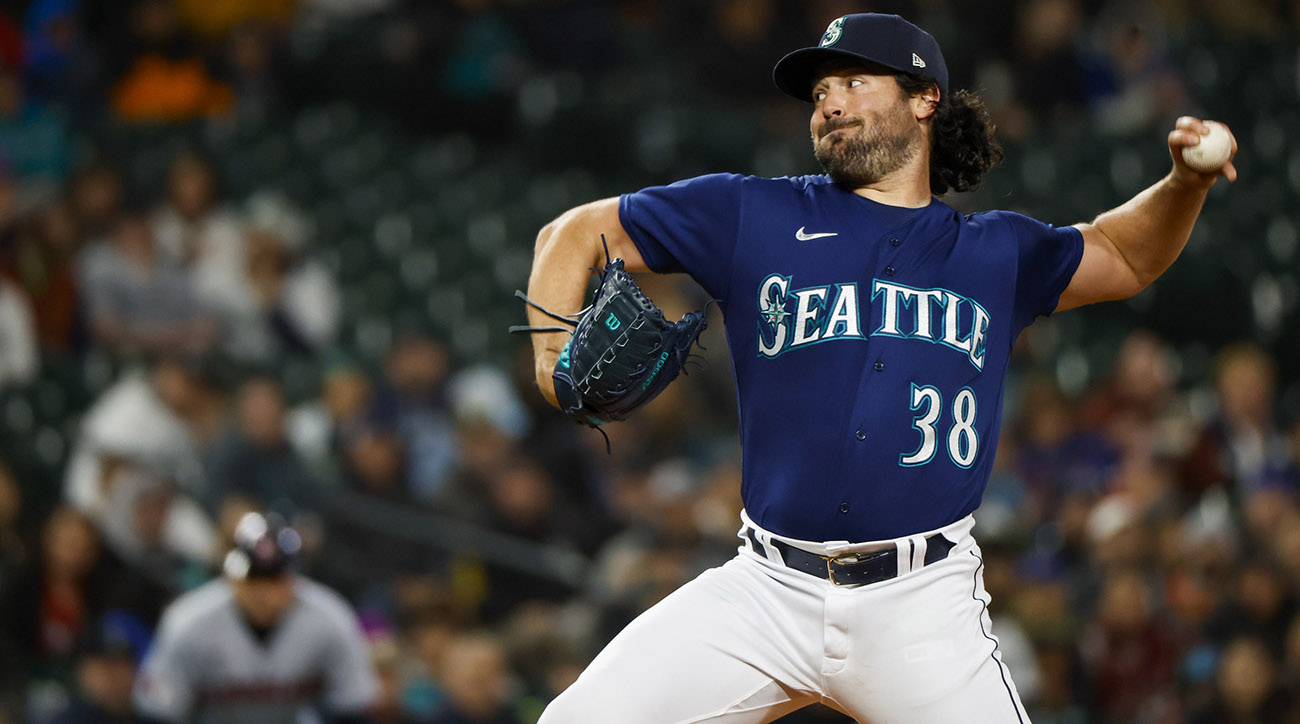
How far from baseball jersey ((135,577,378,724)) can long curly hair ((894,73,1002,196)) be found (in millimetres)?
2986

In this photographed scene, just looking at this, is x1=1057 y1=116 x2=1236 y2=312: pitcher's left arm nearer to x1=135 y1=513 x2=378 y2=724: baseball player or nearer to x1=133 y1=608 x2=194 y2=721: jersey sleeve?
x1=135 y1=513 x2=378 y2=724: baseball player

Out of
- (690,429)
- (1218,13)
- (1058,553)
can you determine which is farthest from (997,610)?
(1218,13)

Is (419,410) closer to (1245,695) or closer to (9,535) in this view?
(9,535)

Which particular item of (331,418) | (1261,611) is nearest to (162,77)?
(331,418)

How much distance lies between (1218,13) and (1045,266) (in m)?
8.63

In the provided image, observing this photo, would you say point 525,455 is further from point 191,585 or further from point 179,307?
point 179,307

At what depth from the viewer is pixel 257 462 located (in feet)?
23.1

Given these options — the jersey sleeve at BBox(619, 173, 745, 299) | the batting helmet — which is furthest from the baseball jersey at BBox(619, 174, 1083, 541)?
the batting helmet

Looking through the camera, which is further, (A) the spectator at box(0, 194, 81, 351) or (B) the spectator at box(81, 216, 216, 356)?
(A) the spectator at box(0, 194, 81, 351)

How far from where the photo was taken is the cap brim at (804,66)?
3.31 m

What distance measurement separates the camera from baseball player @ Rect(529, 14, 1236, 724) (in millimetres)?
3076

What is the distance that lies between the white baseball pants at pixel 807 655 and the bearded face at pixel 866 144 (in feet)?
2.50

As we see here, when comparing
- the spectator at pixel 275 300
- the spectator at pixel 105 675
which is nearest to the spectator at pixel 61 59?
the spectator at pixel 275 300

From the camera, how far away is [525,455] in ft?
24.2
